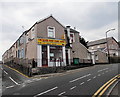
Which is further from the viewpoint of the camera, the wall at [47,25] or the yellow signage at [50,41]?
the wall at [47,25]

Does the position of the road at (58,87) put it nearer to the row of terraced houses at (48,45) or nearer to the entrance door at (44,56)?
the row of terraced houses at (48,45)

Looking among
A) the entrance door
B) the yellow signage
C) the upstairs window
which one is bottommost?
the entrance door

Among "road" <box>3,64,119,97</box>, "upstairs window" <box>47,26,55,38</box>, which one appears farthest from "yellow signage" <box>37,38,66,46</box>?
"road" <box>3,64,119,97</box>

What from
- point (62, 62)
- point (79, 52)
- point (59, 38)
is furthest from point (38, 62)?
point (79, 52)

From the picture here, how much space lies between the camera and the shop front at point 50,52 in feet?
62.0

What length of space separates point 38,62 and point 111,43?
44083 millimetres

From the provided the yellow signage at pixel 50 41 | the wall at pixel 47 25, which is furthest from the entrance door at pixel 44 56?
the wall at pixel 47 25

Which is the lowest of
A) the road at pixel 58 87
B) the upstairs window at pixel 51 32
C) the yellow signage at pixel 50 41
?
the road at pixel 58 87

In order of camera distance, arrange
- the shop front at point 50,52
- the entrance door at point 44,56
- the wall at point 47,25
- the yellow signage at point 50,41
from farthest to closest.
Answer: the wall at point 47,25 < the entrance door at point 44,56 < the yellow signage at point 50,41 < the shop front at point 50,52

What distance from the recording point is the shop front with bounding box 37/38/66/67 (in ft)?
62.0

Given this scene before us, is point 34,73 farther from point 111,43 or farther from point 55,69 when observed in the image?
point 111,43

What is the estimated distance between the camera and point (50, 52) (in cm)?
2072

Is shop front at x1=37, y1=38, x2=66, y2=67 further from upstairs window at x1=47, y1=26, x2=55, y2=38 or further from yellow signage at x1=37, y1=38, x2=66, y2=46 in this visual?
upstairs window at x1=47, y1=26, x2=55, y2=38

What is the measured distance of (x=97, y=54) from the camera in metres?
34.6
